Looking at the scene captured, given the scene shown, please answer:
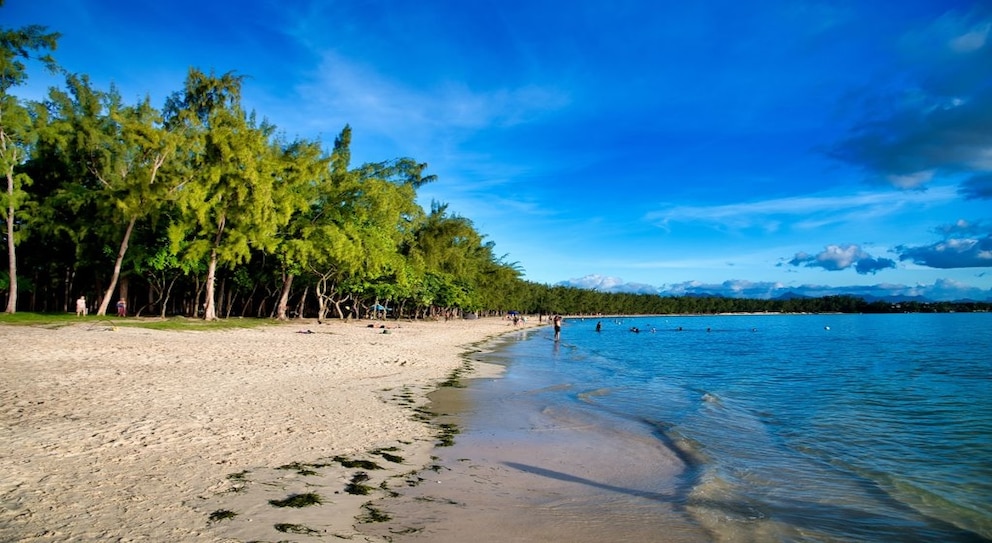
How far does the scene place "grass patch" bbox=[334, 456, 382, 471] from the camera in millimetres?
8031

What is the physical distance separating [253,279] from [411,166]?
22.0m

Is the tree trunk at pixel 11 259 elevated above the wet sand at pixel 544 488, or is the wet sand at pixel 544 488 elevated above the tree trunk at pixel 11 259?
the tree trunk at pixel 11 259

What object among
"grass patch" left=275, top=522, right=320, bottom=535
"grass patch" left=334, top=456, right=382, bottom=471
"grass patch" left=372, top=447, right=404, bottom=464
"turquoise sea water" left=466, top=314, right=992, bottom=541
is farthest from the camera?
"grass patch" left=372, top=447, right=404, bottom=464

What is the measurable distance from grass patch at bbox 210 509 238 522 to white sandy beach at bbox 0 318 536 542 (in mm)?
54

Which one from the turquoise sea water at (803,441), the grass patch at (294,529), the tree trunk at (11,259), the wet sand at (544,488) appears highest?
the tree trunk at (11,259)

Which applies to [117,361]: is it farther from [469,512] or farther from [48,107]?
[48,107]

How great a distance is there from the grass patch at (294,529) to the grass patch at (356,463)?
232 centimetres

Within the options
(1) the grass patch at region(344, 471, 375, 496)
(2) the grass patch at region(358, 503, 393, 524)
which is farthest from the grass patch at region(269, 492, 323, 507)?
(2) the grass patch at region(358, 503, 393, 524)

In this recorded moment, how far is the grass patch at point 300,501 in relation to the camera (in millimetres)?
6242

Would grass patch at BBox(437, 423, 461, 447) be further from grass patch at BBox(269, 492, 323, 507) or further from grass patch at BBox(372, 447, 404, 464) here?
grass patch at BBox(269, 492, 323, 507)

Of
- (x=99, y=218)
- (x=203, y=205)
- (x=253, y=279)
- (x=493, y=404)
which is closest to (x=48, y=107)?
(x=99, y=218)

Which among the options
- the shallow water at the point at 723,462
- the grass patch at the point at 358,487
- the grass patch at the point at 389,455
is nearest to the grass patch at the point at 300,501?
the grass patch at the point at 358,487

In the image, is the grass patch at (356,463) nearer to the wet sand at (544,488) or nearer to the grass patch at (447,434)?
the wet sand at (544,488)

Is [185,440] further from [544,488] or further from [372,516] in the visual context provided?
[544,488]
